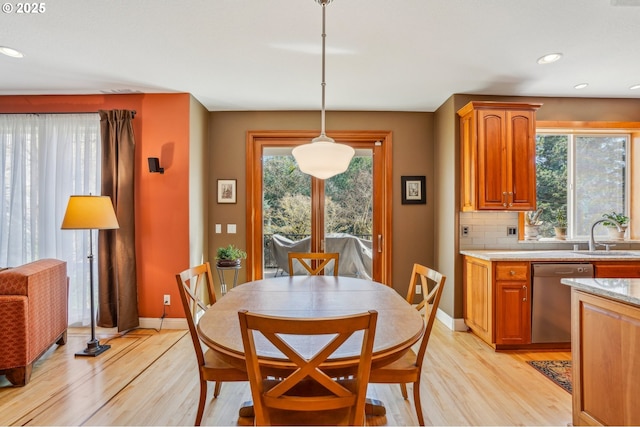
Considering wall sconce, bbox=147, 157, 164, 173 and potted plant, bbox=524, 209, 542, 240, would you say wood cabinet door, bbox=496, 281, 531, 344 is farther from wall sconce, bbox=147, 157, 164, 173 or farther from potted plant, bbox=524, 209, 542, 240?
wall sconce, bbox=147, 157, 164, 173

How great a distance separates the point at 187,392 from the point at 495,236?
128 inches

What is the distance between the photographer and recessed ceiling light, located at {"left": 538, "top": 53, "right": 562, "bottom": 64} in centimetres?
258

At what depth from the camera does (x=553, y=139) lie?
3.70m

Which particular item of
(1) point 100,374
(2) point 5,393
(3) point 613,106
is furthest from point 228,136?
(3) point 613,106

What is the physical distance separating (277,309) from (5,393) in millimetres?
2093

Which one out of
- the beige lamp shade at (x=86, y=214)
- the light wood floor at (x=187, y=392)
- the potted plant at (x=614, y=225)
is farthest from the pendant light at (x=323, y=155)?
the potted plant at (x=614, y=225)

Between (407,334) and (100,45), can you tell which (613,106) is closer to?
(407,334)

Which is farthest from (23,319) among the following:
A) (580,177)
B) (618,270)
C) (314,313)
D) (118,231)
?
(580,177)

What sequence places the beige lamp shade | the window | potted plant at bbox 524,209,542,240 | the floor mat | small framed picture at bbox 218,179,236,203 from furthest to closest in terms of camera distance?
1. small framed picture at bbox 218,179,236,203
2. the window
3. potted plant at bbox 524,209,542,240
4. the beige lamp shade
5. the floor mat

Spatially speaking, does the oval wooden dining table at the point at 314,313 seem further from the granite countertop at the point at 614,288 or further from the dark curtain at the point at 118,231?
the dark curtain at the point at 118,231

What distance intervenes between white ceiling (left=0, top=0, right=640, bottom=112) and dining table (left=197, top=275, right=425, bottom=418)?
1792 millimetres

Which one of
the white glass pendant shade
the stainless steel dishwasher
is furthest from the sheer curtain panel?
the stainless steel dishwasher

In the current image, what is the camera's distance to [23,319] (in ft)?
7.47

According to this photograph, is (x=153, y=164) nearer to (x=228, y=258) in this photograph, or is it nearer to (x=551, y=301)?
(x=228, y=258)
